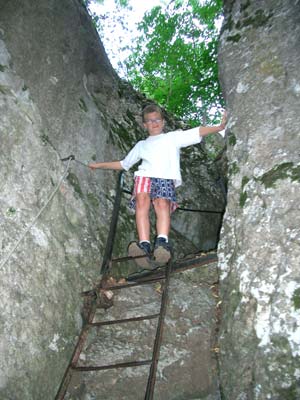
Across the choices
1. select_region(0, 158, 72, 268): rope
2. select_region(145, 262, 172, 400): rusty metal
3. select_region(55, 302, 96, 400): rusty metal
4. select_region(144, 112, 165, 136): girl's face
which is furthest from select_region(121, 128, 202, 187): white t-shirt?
select_region(55, 302, 96, 400): rusty metal

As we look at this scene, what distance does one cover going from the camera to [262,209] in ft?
9.25

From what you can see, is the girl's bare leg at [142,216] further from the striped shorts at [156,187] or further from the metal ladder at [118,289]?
the metal ladder at [118,289]

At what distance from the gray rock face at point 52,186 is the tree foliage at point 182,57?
519 centimetres

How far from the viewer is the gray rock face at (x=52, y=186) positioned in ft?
8.79

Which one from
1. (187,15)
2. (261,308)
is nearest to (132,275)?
(261,308)

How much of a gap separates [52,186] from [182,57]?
902 centimetres

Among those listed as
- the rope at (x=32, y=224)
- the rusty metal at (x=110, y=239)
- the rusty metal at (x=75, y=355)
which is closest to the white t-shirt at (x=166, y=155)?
the rusty metal at (x=110, y=239)

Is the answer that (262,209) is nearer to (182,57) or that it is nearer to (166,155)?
(166,155)

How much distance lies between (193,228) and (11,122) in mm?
3140

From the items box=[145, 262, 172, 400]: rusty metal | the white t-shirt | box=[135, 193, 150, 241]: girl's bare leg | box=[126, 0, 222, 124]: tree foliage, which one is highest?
box=[126, 0, 222, 124]: tree foliage

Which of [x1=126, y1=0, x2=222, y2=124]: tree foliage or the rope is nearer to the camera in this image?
the rope

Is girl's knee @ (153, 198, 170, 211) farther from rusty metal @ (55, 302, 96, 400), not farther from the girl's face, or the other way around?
rusty metal @ (55, 302, 96, 400)

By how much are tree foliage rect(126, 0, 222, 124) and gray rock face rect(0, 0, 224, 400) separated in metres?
5.19

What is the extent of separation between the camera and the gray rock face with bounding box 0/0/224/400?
2.68m
